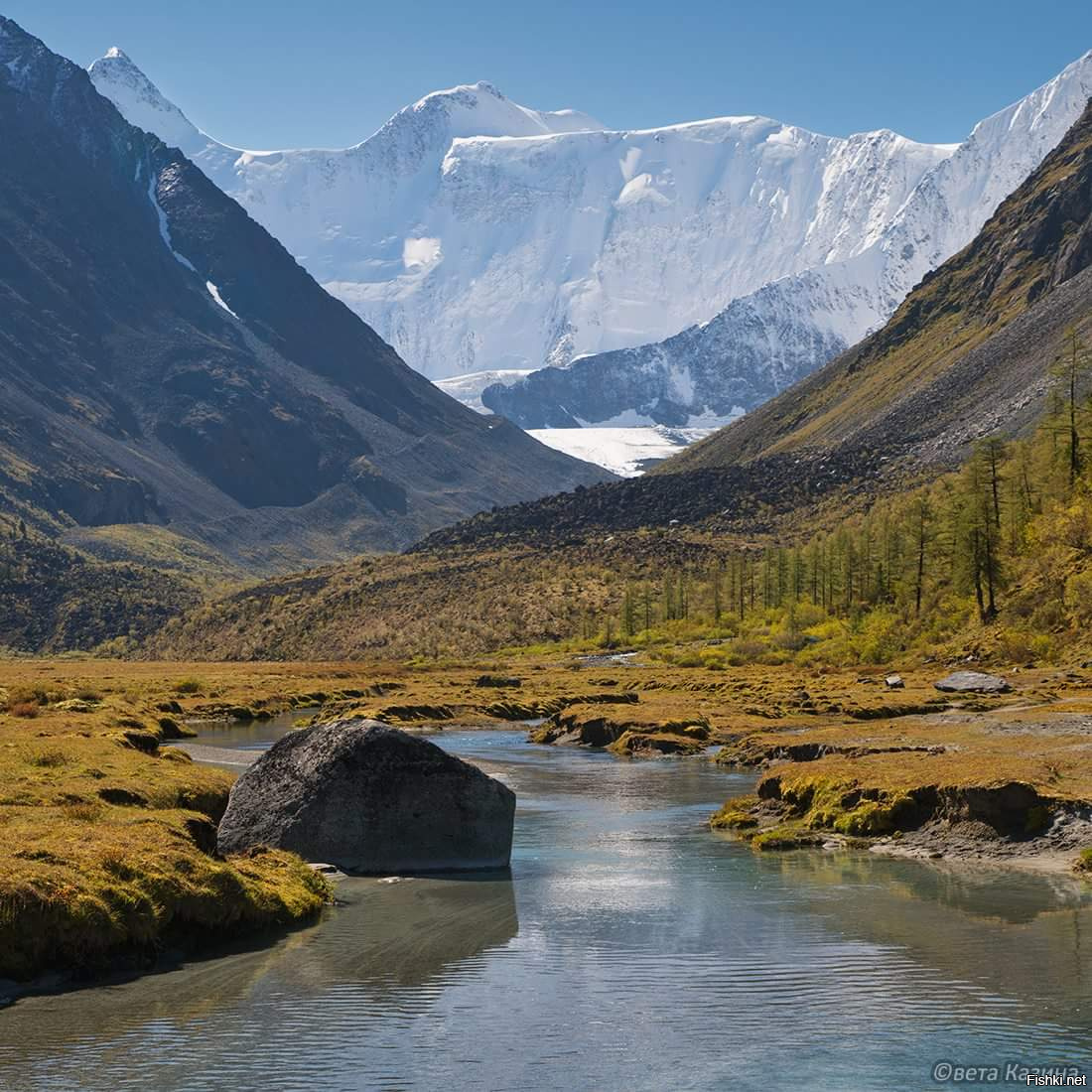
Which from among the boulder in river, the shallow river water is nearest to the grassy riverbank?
the shallow river water

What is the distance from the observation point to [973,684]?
302 ft

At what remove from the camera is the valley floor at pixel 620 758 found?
3086cm

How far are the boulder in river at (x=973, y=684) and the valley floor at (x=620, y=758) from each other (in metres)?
1.58

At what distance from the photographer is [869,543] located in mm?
160375

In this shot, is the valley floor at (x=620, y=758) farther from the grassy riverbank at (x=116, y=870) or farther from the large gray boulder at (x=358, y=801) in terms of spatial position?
the large gray boulder at (x=358, y=801)

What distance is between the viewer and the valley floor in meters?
30.9

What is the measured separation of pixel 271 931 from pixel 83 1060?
943 cm

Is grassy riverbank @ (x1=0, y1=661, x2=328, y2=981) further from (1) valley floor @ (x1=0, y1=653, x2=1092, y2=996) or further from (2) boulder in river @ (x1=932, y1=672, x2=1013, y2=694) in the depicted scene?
(2) boulder in river @ (x1=932, y1=672, x2=1013, y2=694)

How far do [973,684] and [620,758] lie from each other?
25298 mm

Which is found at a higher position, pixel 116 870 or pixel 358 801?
pixel 358 801

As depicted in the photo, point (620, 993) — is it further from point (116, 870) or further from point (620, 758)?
point (620, 758)

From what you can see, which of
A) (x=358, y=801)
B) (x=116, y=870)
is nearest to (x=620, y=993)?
(x=116, y=870)

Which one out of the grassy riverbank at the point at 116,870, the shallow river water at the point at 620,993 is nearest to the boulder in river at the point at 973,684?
the shallow river water at the point at 620,993

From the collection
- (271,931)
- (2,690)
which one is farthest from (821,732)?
(2,690)
